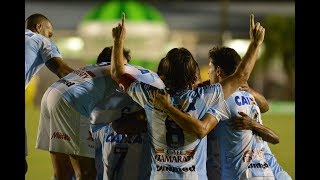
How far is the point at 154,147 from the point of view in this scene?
5719 mm

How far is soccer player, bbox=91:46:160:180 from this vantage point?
6.35 metres

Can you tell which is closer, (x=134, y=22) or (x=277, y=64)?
(x=134, y=22)

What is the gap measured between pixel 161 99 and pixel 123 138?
0.99 m

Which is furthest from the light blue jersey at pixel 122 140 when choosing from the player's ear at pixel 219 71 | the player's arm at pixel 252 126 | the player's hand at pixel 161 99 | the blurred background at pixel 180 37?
the blurred background at pixel 180 37

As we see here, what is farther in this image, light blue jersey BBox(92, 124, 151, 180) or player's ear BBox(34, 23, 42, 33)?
player's ear BBox(34, 23, 42, 33)

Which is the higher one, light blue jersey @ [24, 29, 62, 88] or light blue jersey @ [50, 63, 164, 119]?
light blue jersey @ [24, 29, 62, 88]

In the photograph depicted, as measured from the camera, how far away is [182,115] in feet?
18.0

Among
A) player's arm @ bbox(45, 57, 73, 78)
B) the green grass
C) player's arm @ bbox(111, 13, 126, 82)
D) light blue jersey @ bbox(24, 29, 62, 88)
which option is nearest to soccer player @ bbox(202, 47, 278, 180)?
player's arm @ bbox(111, 13, 126, 82)

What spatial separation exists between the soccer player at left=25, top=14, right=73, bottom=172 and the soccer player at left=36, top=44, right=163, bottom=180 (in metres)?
0.15

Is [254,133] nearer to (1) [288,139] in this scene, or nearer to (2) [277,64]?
(1) [288,139]

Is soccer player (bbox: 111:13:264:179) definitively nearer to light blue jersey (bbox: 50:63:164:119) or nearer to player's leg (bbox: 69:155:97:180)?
light blue jersey (bbox: 50:63:164:119)
